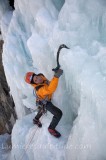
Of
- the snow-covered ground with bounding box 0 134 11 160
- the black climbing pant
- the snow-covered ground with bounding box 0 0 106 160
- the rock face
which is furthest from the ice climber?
the rock face

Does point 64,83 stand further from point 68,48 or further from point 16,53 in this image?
point 16,53

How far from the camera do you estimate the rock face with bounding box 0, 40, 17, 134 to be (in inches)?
425

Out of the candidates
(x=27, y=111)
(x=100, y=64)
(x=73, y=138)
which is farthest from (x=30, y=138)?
(x=100, y=64)

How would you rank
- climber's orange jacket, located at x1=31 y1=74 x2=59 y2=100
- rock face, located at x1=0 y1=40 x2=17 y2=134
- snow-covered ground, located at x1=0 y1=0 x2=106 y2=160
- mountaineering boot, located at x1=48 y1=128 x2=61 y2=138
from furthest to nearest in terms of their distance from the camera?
1. rock face, located at x1=0 y1=40 x2=17 y2=134
2. mountaineering boot, located at x1=48 y1=128 x2=61 y2=138
3. climber's orange jacket, located at x1=31 y1=74 x2=59 y2=100
4. snow-covered ground, located at x1=0 y1=0 x2=106 y2=160

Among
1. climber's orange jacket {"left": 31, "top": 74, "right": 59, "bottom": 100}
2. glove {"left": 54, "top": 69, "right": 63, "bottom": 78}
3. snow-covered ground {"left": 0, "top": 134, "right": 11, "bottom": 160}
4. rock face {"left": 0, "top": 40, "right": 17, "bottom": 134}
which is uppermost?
glove {"left": 54, "top": 69, "right": 63, "bottom": 78}

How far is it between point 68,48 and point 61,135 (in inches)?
70.9

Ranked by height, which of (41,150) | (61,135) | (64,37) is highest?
(64,37)

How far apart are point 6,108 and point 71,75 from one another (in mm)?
6606

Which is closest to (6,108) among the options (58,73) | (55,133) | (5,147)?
(5,147)

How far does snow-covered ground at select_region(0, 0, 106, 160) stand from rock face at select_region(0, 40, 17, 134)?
3.50 meters

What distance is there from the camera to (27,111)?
8.34m

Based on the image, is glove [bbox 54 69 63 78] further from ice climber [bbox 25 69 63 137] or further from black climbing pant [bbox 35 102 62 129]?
Answer: black climbing pant [bbox 35 102 62 129]

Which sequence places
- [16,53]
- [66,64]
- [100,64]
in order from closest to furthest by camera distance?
[100,64]
[66,64]
[16,53]

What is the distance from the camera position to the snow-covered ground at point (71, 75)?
4.45 m
